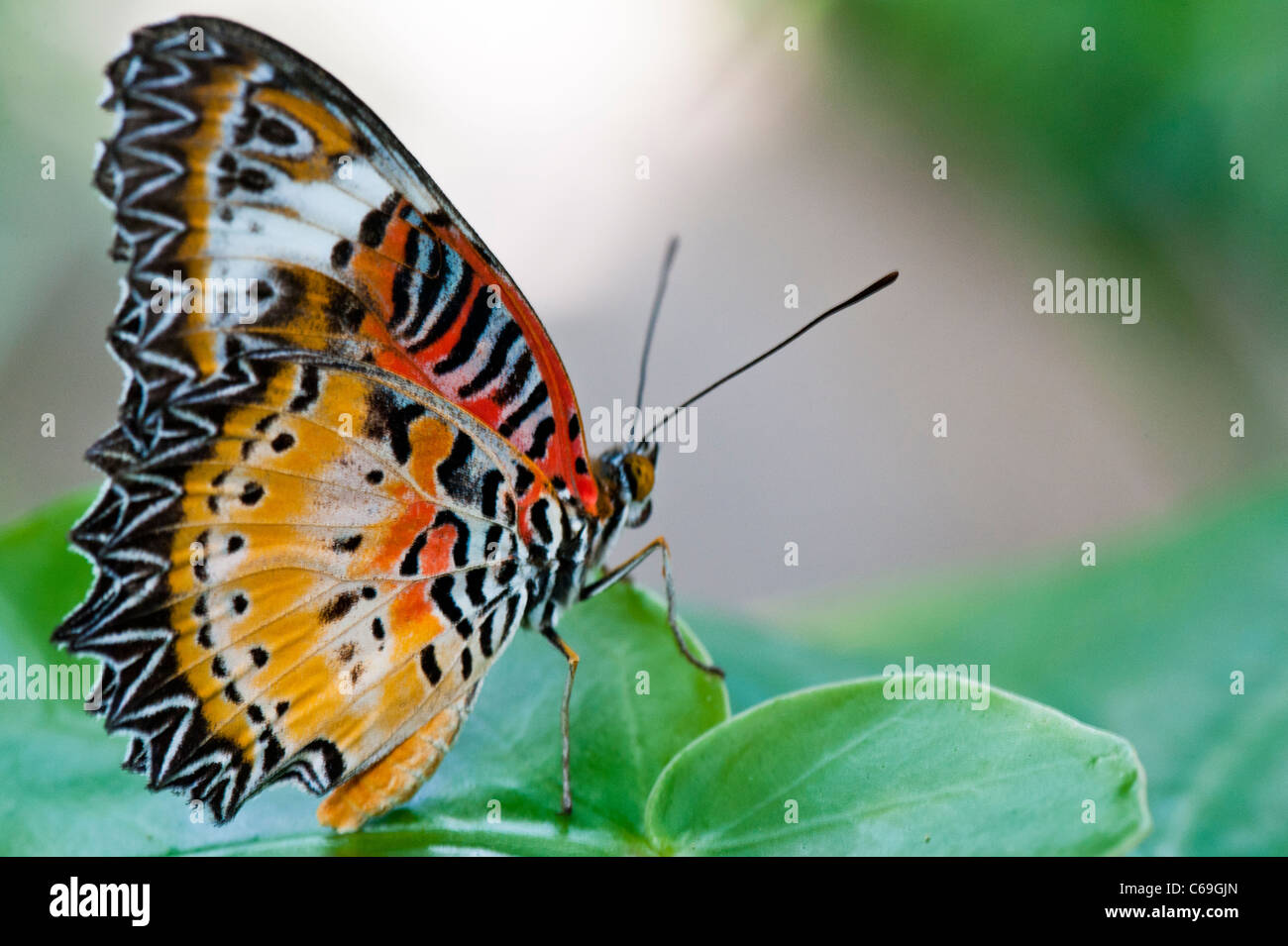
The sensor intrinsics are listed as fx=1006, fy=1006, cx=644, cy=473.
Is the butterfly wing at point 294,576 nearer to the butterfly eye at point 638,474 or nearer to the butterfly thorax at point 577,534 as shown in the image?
the butterfly thorax at point 577,534

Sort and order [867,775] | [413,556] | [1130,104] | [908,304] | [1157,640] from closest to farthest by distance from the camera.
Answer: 1. [867,775]
2. [413,556]
3. [1157,640]
4. [1130,104]
5. [908,304]

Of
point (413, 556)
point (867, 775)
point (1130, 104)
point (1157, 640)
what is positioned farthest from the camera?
point (1130, 104)

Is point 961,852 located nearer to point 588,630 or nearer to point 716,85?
point 588,630

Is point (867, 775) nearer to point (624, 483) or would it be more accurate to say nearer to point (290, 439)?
point (624, 483)

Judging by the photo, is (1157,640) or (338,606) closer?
(338,606)

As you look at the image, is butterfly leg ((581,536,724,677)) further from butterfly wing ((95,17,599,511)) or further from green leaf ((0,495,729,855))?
butterfly wing ((95,17,599,511))

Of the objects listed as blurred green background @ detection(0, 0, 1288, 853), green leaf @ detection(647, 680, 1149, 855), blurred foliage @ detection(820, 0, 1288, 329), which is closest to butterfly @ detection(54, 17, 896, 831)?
green leaf @ detection(647, 680, 1149, 855)

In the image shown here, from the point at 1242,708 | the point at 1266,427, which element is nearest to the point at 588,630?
the point at 1242,708

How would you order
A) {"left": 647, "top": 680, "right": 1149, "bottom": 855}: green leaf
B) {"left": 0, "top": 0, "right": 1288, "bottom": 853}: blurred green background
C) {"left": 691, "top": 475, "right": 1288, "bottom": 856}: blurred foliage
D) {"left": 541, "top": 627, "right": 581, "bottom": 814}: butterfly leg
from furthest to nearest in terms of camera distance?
{"left": 0, "top": 0, "right": 1288, "bottom": 853}: blurred green background
{"left": 691, "top": 475, "right": 1288, "bottom": 856}: blurred foliage
{"left": 541, "top": 627, "right": 581, "bottom": 814}: butterfly leg
{"left": 647, "top": 680, "right": 1149, "bottom": 855}: green leaf

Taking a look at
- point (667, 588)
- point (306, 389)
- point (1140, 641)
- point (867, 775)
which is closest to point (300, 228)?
point (306, 389)
